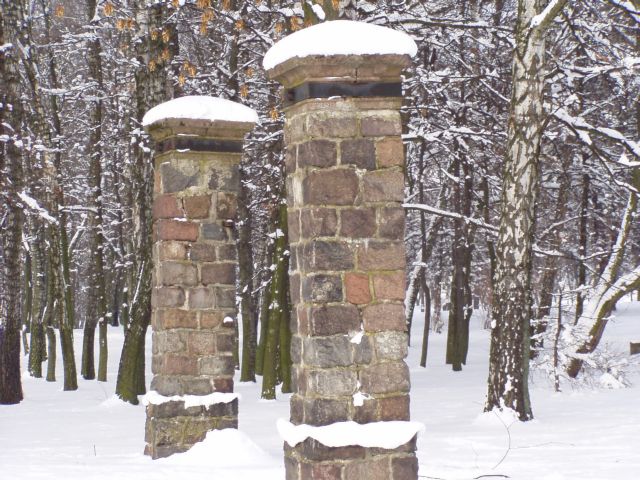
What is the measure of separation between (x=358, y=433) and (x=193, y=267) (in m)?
3.07

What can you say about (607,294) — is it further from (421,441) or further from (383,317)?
(383,317)

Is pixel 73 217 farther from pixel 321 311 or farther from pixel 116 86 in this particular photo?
pixel 321 311

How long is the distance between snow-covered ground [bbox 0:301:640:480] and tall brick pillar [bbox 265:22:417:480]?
57.8 inches

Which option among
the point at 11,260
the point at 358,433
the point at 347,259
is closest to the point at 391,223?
the point at 347,259

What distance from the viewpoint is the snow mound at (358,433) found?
4.95 m

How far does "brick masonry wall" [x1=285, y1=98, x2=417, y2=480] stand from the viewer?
16.4ft

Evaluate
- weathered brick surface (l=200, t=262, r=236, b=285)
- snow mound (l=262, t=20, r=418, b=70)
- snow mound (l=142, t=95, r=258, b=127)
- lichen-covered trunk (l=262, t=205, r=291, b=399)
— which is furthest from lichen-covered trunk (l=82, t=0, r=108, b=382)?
snow mound (l=262, t=20, r=418, b=70)

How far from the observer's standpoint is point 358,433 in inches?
197

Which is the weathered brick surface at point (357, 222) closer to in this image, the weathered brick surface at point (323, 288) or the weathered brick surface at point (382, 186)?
the weathered brick surface at point (382, 186)

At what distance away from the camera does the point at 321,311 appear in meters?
4.99

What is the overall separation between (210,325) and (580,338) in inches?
319

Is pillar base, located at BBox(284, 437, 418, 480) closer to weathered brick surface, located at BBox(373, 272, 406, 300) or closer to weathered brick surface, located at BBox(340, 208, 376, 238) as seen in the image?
weathered brick surface, located at BBox(373, 272, 406, 300)

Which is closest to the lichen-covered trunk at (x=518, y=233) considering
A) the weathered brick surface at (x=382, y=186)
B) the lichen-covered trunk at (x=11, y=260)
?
the weathered brick surface at (x=382, y=186)

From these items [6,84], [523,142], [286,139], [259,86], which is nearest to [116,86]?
[259,86]
